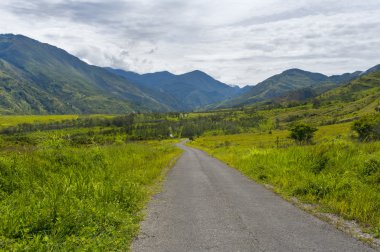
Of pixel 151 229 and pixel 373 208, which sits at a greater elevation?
pixel 373 208

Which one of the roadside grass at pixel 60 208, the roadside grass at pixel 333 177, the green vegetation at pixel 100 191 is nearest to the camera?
the roadside grass at pixel 60 208

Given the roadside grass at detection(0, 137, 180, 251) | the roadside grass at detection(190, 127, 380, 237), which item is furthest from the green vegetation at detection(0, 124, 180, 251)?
the roadside grass at detection(190, 127, 380, 237)

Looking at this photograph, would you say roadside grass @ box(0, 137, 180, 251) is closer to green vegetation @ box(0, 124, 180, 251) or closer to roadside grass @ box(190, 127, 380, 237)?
green vegetation @ box(0, 124, 180, 251)

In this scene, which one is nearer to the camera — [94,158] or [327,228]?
[327,228]

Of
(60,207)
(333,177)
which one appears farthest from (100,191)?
(333,177)

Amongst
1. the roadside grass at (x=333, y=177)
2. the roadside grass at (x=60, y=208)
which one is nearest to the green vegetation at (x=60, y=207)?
the roadside grass at (x=60, y=208)

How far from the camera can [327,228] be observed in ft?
31.3

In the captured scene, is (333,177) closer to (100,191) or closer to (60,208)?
(100,191)

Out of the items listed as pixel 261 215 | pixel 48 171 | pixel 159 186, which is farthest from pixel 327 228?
pixel 48 171

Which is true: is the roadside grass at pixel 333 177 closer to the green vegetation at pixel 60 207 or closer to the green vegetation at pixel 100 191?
the green vegetation at pixel 100 191

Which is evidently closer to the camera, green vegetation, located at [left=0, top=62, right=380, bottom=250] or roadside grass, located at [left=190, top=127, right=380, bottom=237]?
green vegetation, located at [left=0, top=62, right=380, bottom=250]

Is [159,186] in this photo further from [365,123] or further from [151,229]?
[365,123]

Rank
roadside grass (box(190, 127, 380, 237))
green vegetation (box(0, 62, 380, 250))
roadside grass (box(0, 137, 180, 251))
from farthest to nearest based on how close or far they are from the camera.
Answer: roadside grass (box(190, 127, 380, 237))
green vegetation (box(0, 62, 380, 250))
roadside grass (box(0, 137, 180, 251))

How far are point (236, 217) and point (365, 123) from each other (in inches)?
2677
